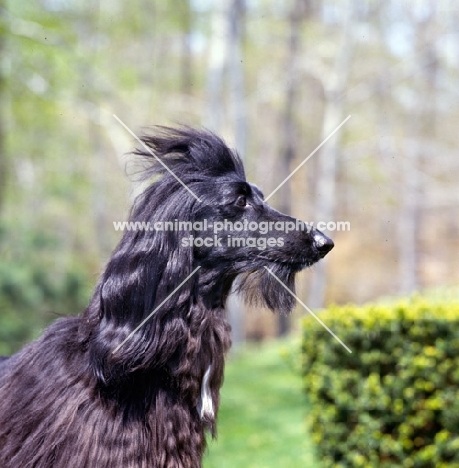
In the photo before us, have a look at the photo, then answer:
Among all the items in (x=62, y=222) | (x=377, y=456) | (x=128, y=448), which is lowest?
(x=377, y=456)

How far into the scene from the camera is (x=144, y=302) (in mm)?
2795

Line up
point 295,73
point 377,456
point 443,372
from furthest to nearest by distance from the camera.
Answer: point 295,73 < point 377,456 < point 443,372

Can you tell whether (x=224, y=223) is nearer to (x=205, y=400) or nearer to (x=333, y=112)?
(x=205, y=400)

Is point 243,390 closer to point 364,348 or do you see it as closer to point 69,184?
point 364,348

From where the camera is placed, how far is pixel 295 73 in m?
17.8

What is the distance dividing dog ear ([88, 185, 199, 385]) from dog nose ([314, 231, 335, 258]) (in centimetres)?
64

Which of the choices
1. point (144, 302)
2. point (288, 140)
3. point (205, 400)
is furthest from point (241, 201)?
point (288, 140)

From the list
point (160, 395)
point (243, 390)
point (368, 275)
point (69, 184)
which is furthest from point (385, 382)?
point (368, 275)

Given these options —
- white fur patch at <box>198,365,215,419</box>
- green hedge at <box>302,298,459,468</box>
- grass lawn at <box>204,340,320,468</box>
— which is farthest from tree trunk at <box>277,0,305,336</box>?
white fur patch at <box>198,365,215,419</box>

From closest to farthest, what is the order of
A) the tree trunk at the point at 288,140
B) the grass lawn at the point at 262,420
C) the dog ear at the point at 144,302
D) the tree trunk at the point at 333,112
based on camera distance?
the dog ear at the point at 144,302 → the grass lawn at the point at 262,420 → the tree trunk at the point at 333,112 → the tree trunk at the point at 288,140

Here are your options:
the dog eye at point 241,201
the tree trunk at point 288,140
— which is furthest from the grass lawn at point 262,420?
the tree trunk at point 288,140

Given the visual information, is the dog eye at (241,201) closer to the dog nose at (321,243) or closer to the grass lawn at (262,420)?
the dog nose at (321,243)

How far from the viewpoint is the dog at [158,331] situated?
9.22ft

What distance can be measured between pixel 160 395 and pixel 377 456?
9.93 ft
